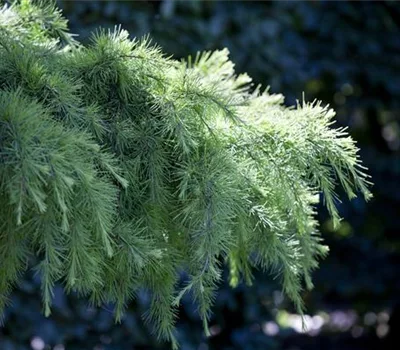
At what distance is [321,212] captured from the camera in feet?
8.13

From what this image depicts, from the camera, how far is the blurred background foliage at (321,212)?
2152 mm

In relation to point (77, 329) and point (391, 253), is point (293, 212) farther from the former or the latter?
point (391, 253)

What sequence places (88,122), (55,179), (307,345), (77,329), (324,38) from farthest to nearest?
(307,345) < (324,38) < (77,329) < (88,122) < (55,179)

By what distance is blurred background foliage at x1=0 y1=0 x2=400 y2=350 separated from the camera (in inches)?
84.7

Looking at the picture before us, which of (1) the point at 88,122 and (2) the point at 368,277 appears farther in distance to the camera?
(2) the point at 368,277

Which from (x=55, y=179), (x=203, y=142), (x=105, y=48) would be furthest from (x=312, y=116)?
(x=55, y=179)

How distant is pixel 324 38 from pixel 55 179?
185 cm

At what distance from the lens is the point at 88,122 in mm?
1021

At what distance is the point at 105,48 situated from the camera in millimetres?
1098

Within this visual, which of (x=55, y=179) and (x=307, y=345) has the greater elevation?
(x=307, y=345)

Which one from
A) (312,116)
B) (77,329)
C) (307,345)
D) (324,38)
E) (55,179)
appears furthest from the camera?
(307,345)

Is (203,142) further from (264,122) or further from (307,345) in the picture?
(307,345)

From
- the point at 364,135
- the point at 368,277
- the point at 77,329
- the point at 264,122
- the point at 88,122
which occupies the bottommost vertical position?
the point at 77,329

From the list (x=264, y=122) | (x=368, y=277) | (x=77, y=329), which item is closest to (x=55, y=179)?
(x=264, y=122)
